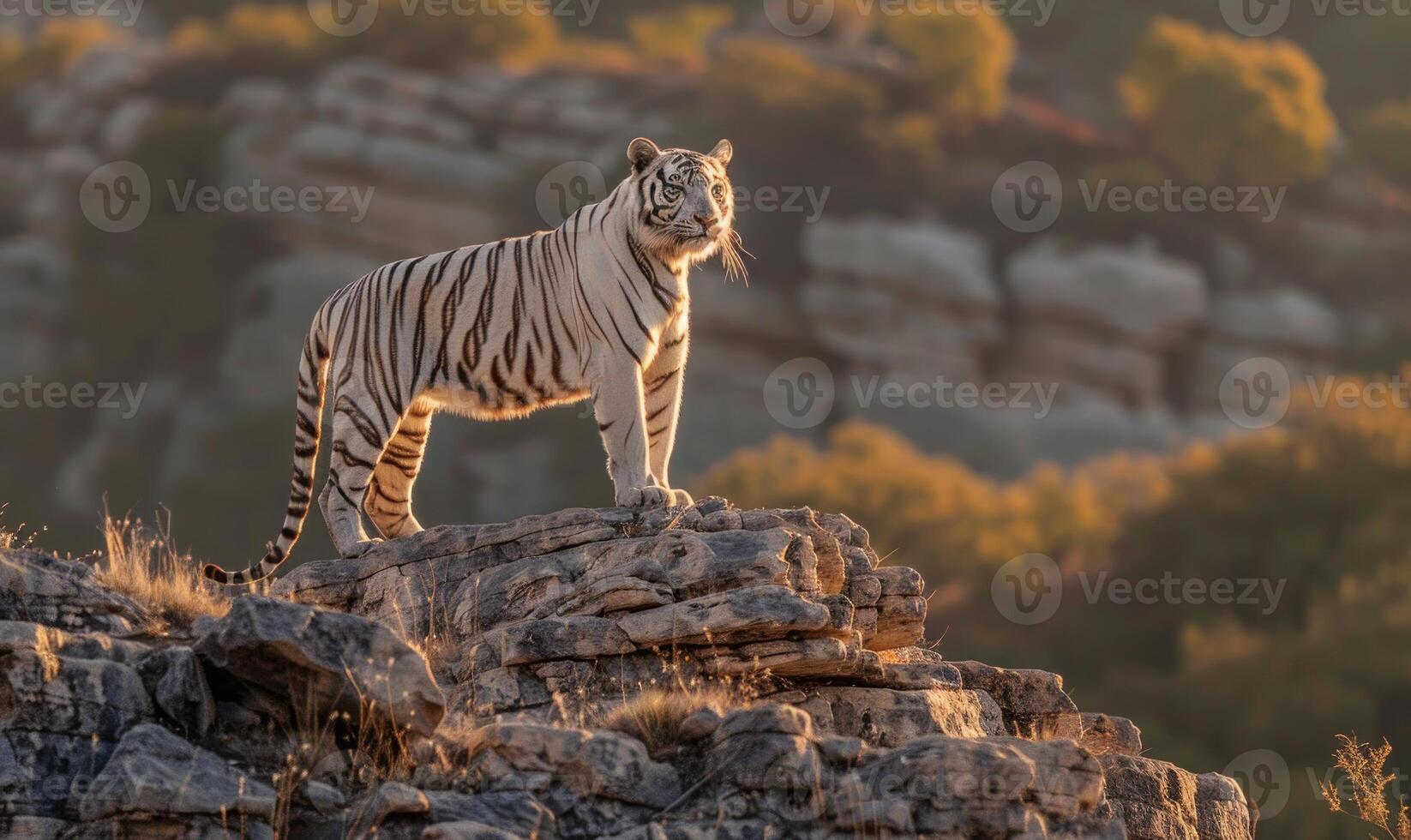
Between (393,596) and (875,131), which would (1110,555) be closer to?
(875,131)

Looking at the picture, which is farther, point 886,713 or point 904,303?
point 904,303

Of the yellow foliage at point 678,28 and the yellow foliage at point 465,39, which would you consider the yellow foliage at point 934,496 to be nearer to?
the yellow foliage at point 465,39

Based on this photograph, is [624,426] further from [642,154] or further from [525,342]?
[642,154]

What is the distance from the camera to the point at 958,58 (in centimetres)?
7856

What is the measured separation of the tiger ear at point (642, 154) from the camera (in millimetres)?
13930

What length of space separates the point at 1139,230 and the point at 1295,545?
77.5 feet

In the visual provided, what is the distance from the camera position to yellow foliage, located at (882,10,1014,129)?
7769cm

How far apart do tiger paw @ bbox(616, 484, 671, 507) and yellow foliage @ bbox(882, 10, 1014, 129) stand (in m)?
65.2

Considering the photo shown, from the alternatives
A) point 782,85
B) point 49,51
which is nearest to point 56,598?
point 782,85

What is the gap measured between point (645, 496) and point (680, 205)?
6.54 ft

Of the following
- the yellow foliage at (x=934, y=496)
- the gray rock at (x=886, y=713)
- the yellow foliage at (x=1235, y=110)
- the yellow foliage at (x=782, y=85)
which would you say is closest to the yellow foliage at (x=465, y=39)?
the yellow foliage at (x=782, y=85)

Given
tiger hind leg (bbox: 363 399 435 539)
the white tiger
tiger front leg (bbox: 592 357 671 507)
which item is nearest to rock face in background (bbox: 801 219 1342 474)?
tiger hind leg (bbox: 363 399 435 539)

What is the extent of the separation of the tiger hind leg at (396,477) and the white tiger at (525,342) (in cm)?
1

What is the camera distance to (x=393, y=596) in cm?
1343
